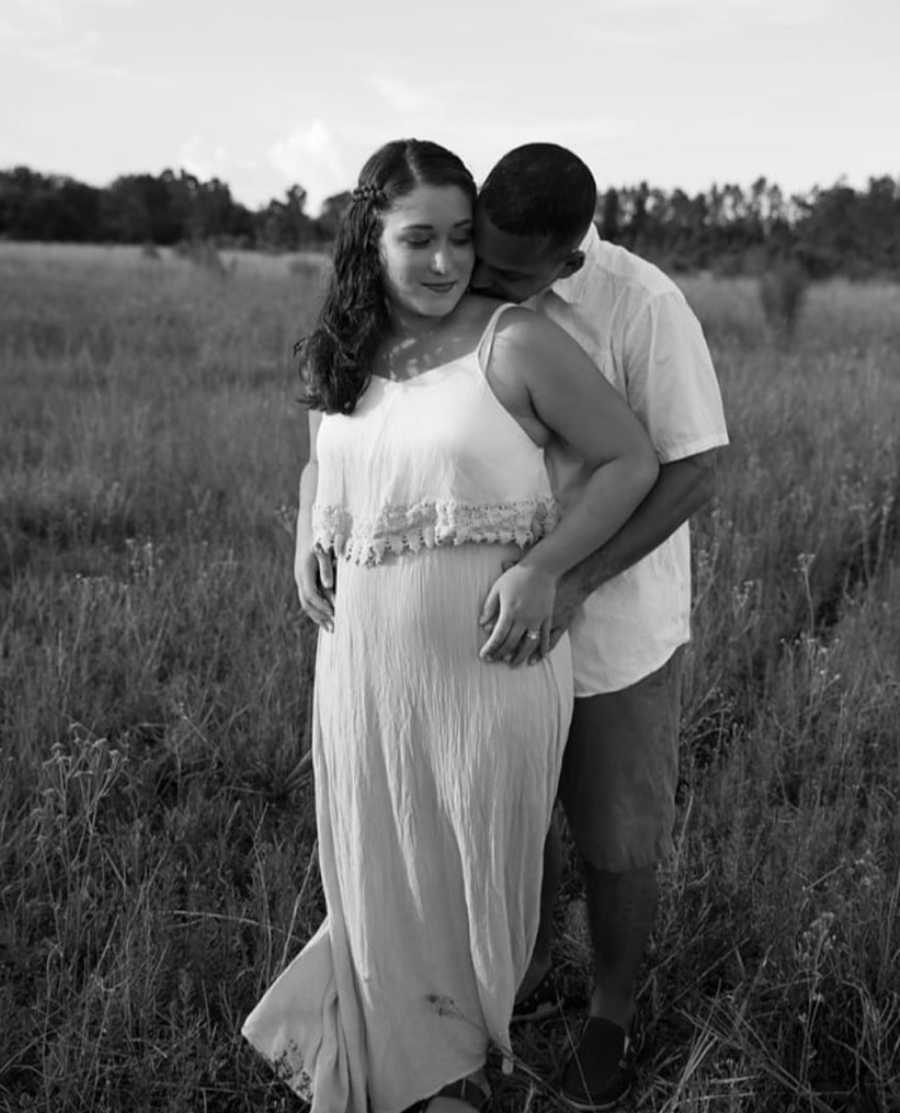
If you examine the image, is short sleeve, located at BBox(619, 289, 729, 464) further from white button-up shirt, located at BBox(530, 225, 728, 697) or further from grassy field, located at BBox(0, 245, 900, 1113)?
grassy field, located at BBox(0, 245, 900, 1113)

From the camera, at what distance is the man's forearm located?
6.51 ft

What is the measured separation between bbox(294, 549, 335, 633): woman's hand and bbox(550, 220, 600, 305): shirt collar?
2.08ft

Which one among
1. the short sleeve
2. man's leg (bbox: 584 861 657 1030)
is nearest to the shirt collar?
the short sleeve

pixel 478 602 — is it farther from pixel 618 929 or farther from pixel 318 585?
pixel 618 929

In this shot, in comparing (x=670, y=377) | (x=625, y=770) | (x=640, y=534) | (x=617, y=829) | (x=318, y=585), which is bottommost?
(x=617, y=829)

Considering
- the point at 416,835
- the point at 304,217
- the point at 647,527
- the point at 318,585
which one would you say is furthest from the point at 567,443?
the point at 304,217

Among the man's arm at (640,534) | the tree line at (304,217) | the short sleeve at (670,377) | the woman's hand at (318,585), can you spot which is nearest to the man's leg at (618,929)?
the man's arm at (640,534)

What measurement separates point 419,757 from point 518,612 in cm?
34

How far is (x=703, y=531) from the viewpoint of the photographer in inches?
189

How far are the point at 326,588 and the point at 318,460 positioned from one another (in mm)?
240

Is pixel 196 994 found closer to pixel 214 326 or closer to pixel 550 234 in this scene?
pixel 550 234

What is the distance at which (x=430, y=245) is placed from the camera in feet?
6.08

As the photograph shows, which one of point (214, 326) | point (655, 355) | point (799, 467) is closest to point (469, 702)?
point (655, 355)

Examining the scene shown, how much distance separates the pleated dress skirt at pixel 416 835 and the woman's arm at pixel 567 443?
0.07 metres
